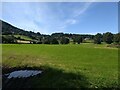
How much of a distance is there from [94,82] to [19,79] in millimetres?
7211

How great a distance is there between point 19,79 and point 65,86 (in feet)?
18.4

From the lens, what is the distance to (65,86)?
19.0 metres

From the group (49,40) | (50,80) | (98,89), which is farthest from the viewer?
(49,40)

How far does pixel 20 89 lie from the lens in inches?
728

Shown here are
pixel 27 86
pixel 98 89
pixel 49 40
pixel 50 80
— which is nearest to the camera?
pixel 98 89

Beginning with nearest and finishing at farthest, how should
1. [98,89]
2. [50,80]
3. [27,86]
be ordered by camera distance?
[98,89]
[27,86]
[50,80]

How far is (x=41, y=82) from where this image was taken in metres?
20.8

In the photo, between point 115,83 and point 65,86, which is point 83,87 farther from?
point 115,83

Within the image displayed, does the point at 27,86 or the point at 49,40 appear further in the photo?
the point at 49,40

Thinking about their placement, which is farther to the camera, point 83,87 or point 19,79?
point 19,79

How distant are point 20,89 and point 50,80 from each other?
365 centimetres

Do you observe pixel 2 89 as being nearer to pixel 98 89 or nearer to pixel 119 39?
pixel 98 89

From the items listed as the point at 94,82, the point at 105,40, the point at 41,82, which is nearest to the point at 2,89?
the point at 41,82

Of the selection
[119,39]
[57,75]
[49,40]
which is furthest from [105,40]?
[57,75]
